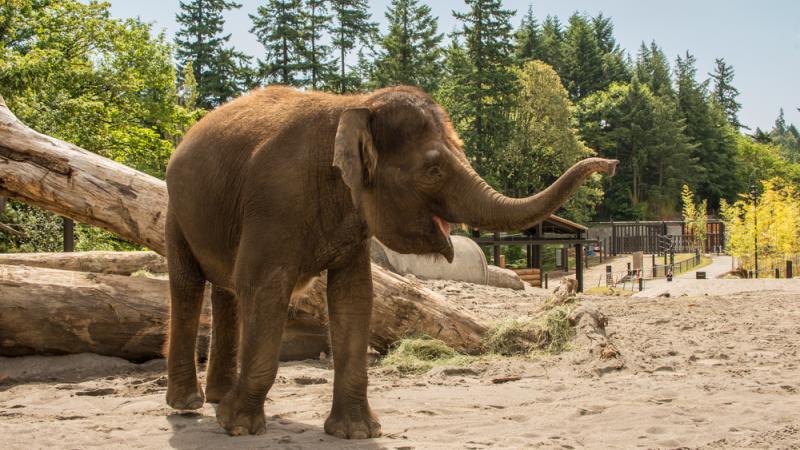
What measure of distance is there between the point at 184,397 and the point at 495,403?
2.44 meters

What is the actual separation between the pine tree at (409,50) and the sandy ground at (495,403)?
49077mm

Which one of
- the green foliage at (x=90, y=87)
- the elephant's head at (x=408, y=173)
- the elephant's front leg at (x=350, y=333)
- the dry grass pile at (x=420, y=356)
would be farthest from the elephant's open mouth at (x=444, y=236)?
the green foliage at (x=90, y=87)

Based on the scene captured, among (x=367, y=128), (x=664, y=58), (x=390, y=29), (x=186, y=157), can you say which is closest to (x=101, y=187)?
(x=186, y=157)

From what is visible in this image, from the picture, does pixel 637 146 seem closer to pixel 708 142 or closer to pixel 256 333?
pixel 708 142

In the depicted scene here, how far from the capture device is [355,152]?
4.81 m

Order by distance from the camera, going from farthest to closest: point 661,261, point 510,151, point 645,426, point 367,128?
point 510,151, point 661,261, point 645,426, point 367,128

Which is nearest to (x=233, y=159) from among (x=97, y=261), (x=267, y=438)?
(x=267, y=438)

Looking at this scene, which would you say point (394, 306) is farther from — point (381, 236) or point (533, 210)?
point (533, 210)

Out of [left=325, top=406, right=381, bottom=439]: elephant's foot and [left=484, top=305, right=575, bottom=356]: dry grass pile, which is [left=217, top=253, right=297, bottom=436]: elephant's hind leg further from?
[left=484, top=305, right=575, bottom=356]: dry grass pile

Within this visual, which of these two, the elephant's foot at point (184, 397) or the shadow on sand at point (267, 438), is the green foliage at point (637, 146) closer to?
the elephant's foot at point (184, 397)

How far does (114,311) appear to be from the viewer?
819 cm

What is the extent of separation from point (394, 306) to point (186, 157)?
3.55 metres

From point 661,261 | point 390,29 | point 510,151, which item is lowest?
point 661,261

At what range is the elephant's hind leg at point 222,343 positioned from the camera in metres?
6.38
